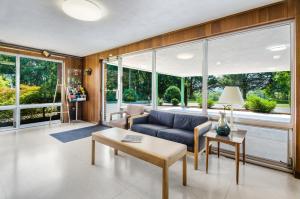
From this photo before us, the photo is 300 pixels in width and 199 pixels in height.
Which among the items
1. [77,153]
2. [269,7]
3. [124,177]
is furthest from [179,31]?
[77,153]

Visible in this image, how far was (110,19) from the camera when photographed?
9.79ft

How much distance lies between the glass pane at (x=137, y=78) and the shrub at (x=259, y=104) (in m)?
2.36

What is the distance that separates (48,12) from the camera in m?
2.72

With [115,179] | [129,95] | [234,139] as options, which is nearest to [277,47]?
[234,139]

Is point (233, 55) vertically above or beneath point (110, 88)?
above

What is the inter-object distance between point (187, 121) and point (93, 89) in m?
4.16

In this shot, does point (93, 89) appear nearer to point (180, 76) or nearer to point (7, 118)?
point (7, 118)

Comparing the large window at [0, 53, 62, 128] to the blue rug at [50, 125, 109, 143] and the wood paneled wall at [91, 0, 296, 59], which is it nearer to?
the blue rug at [50, 125, 109, 143]

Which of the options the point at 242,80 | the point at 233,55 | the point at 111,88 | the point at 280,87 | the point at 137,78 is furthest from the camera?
the point at 111,88

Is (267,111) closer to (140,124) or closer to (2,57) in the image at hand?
(140,124)

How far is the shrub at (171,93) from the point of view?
13.8 ft

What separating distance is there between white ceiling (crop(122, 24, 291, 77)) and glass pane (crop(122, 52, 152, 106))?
0.13 ft

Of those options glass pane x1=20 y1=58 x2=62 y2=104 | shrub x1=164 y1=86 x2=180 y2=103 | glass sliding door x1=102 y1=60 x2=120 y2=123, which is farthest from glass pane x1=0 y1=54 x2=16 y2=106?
shrub x1=164 y1=86 x2=180 y2=103

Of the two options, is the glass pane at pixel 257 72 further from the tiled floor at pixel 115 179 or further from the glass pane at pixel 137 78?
the glass pane at pixel 137 78
